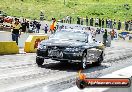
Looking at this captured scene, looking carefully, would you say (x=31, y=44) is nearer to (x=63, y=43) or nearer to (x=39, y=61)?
(x=39, y=61)

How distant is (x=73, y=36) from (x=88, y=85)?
12.4 meters

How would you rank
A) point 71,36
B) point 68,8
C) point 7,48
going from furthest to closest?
1. point 68,8
2. point 7,48
3. point 71,36

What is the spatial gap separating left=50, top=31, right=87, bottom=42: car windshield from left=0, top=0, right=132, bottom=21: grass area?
47.7 m

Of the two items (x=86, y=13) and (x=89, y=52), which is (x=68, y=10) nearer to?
(x=86, y=13)

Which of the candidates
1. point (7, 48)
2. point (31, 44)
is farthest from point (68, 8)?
point (7, 48)

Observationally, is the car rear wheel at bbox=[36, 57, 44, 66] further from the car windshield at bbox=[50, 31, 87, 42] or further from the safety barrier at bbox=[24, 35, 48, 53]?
the safety barrier at bbox=[24, 35, 48, 53]

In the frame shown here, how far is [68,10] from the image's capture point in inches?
3081

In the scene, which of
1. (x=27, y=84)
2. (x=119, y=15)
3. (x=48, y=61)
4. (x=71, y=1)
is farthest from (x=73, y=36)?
(x=71, y=1)

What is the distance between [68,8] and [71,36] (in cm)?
6337

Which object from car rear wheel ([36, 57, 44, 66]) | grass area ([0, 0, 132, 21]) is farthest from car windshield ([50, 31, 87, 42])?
grass area ([0, 0, 132, 21])

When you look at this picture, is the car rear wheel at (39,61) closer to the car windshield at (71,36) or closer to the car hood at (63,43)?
the car hood at (63,43)

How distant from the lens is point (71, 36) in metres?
17.5

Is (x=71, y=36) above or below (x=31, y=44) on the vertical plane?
above

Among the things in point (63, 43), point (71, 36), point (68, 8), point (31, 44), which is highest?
point (68, 8)
